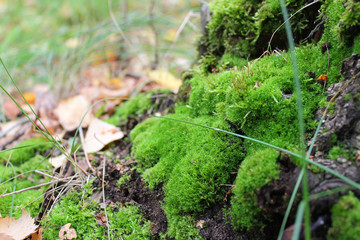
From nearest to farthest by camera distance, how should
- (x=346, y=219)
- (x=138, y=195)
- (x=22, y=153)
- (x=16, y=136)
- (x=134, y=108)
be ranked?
(x=346, y=219) < (x=138, y=195) < (x=22, y=153) < (x=134, y=108) < (x=16, y=136)

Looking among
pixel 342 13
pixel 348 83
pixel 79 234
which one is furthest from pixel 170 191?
pixel 342 13

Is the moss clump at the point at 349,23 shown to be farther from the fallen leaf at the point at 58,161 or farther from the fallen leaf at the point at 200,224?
the fallen leaf at the point at 58,161

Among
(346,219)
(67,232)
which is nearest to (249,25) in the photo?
(346,219)

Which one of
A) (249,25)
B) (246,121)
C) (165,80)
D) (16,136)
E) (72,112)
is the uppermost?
(249,25)

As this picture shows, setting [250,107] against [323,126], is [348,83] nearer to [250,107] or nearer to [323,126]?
[323,126]

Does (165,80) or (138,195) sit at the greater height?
(165,80)

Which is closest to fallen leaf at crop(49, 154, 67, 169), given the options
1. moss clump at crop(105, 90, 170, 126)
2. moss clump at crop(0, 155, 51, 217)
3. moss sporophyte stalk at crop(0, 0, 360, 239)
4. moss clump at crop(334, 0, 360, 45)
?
moss clump at crop(0, 155, 51, 217)

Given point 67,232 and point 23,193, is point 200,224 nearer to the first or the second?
point 67,232
